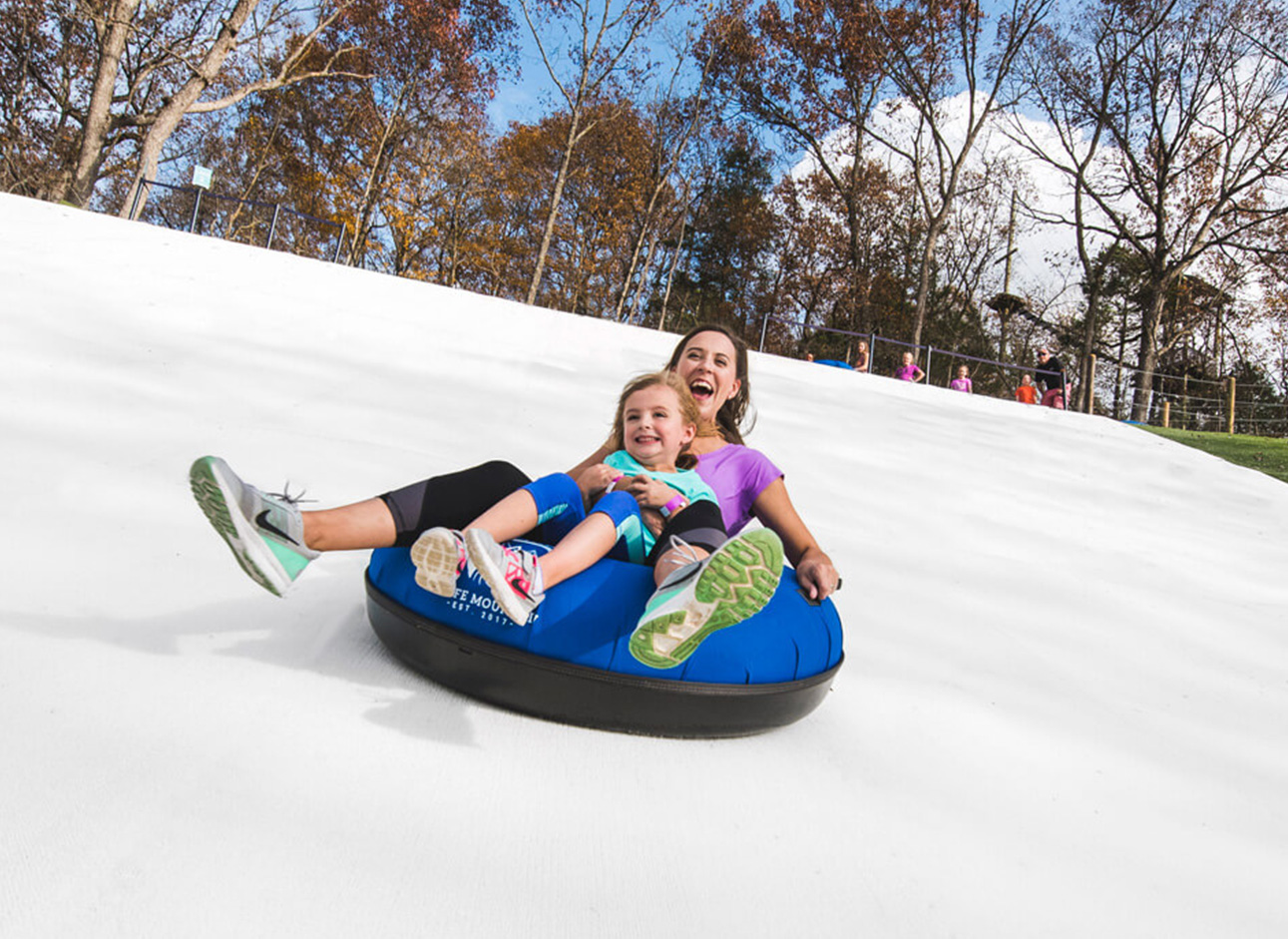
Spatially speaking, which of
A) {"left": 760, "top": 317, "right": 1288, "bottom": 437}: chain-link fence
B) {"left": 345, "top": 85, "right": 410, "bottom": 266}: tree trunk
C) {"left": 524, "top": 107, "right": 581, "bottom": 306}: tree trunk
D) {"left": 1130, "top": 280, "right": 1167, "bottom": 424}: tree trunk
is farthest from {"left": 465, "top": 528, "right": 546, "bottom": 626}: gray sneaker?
{"left": 345, "top": 85, "right": 410, "bottom": 266}: tree trunk

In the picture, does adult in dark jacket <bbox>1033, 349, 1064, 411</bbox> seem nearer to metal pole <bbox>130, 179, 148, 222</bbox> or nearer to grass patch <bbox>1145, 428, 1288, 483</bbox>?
grass patch <bbox>1145, 428, 1288, 483</bbox>

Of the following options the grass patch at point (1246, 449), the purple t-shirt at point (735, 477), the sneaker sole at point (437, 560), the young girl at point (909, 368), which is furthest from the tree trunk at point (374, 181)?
the sneaker sole at point (437, 560)

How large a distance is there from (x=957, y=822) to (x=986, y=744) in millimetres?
388

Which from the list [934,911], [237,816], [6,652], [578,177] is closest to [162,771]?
[237,816]

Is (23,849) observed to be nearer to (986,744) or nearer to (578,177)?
(986,744)

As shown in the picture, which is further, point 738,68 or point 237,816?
point 738,68

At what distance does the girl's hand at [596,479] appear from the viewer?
70.2 inches

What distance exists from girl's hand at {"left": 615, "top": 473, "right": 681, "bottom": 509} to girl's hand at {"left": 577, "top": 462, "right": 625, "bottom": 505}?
0.16 ft

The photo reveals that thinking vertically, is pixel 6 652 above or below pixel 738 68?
below

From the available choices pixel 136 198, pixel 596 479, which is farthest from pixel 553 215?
pixel 596 479

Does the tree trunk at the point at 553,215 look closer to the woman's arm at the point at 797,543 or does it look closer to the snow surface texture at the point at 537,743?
the snow surface texture at the point at 537,743

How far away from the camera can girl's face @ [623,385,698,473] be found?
1.86m

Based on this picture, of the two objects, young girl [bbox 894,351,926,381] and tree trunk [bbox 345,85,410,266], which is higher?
tree trunk [bbox 345,85,410,266]

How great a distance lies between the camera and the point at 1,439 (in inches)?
95.0
